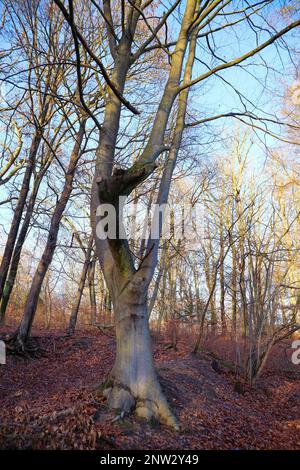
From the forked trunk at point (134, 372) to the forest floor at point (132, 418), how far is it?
0.18 m

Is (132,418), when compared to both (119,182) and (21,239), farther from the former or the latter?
(21,239)

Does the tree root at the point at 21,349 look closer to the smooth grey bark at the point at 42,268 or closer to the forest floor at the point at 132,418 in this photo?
the smooth grey bark at the point at 42,268

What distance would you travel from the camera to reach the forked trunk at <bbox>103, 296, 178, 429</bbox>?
432 cm

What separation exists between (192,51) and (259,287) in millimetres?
5244

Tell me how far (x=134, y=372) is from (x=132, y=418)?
0.53 m

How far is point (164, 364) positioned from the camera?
755 cm

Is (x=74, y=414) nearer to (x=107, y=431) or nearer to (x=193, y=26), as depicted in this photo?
(x=107, y=431)

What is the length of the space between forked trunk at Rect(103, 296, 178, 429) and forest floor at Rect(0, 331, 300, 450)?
0.59 ft

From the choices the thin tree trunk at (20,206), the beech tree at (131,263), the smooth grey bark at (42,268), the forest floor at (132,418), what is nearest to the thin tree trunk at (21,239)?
the thin tree trunk at (20,206)

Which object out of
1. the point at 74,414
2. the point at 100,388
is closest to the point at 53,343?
the point at 100,388

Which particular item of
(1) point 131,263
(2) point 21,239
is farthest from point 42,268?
(1) point 131,263

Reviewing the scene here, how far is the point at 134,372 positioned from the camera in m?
4.50

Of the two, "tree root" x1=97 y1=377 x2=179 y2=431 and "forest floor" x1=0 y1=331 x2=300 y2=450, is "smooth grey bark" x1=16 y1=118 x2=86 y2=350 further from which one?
"tree root" x1=97 y1=377 x2=179 y2=431

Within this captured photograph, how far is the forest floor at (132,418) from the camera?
355 centimetres
